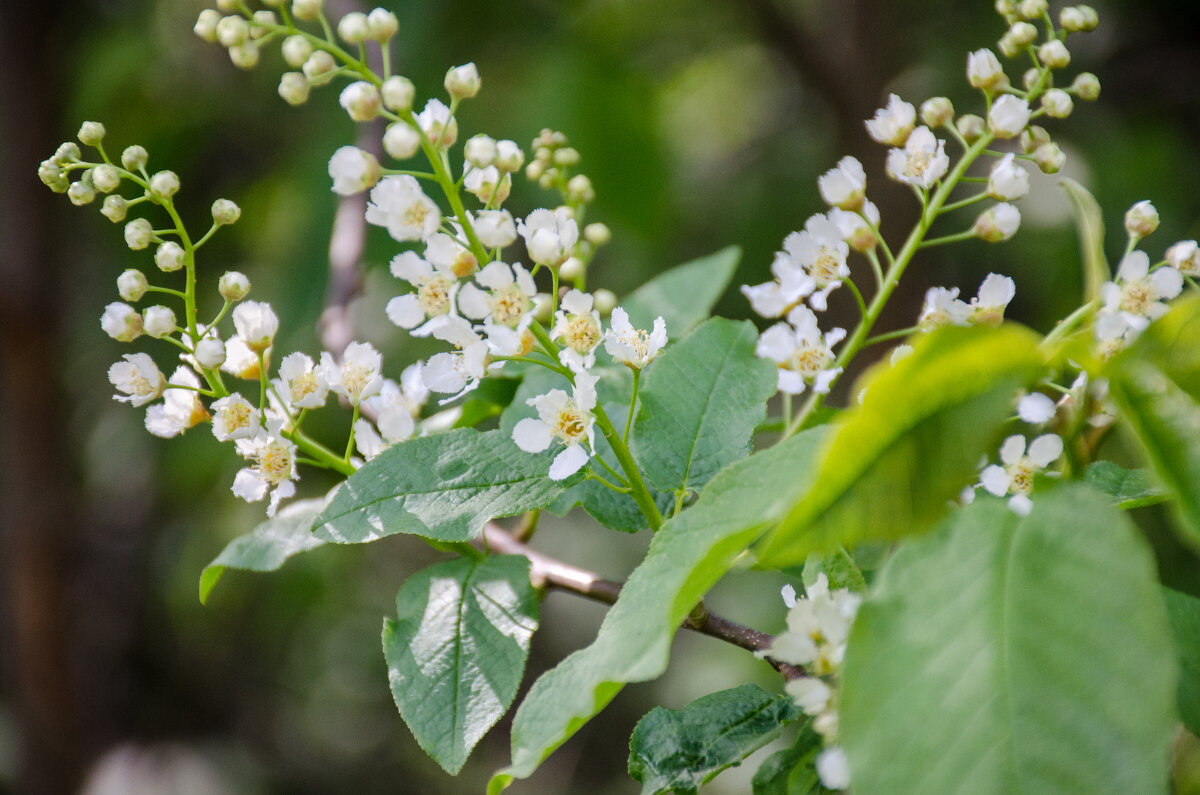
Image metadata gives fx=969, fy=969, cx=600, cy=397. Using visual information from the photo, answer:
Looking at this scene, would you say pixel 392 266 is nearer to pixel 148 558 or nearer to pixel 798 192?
pixel 798 192

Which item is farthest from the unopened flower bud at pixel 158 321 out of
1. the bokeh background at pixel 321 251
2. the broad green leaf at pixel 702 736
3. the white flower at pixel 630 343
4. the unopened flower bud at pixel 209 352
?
the bokeh background at pixel 321 251

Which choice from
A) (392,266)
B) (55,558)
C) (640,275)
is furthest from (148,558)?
(392,266)

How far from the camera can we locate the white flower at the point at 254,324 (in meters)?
0.61

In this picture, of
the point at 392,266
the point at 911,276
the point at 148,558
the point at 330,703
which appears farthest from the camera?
the point at 330,703

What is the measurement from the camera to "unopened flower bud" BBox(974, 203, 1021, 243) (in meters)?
0.60

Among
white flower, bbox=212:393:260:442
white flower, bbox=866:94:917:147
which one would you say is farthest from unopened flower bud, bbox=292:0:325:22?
white flower, bbox=866:94:917:147

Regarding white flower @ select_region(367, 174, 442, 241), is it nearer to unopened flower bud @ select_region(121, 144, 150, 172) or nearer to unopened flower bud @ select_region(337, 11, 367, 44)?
unopened flower bud @ select_region(337, 11, 367, 44)

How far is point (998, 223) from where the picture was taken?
604 millimetres

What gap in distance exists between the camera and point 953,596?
0.38 metres

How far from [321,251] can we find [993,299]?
167 cm

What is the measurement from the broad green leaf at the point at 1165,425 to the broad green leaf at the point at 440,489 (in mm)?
305

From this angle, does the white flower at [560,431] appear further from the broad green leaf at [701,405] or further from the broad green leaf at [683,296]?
the broad green leaf at [683,296]

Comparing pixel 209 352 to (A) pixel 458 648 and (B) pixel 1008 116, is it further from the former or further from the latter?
(B) pixel 1008 116

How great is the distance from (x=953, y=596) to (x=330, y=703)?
11.0ft
